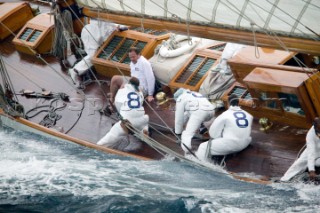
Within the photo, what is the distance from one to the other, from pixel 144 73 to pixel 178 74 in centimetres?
53

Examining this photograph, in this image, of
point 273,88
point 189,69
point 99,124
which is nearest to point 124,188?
point 99,124

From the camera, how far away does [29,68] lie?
12.6 m

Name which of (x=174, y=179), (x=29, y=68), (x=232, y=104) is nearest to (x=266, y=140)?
(x=232, y=104)

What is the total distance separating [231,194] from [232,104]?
1215mm

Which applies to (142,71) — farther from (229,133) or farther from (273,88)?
(273,88)

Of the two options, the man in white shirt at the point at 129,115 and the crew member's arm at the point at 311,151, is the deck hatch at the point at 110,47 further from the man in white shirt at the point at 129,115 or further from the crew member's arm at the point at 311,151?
the crew member's arm at the point at 311,151

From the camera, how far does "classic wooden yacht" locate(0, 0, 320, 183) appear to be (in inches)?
351

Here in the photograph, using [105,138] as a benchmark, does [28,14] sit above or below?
above

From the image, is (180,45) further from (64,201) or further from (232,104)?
(64,201)

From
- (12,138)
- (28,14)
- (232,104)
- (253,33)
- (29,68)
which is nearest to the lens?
(253,33)

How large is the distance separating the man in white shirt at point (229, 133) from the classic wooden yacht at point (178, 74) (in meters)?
0.22

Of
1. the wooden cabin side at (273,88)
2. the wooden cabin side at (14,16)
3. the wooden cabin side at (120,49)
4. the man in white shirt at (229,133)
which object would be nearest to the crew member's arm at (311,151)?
the wooden cabin side at (273,88)

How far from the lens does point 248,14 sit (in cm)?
879

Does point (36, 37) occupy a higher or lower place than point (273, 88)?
lower
